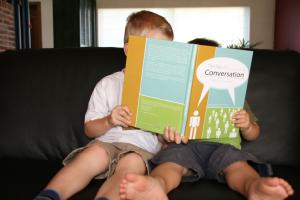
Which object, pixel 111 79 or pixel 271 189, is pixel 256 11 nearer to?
pixel 111 79

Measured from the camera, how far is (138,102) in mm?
1107

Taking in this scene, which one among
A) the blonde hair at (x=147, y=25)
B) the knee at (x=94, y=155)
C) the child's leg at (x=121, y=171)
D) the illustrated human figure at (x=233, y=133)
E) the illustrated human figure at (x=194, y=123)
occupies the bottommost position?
the child's leg at (x=121, y=171)

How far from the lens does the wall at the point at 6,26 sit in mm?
4203

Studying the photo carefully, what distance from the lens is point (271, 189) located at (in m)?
0.86

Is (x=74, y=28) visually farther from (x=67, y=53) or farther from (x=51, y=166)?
(x=51, y=166)

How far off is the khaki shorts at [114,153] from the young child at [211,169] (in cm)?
4

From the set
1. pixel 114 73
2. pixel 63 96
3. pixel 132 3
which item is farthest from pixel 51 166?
pixel 132 3

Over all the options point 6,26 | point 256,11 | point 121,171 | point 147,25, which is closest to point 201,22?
point 256,11

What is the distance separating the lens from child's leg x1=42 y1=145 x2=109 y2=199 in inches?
38.4

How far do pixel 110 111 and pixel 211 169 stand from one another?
392 millimetres

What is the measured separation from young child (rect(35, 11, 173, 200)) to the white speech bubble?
0.24 metres

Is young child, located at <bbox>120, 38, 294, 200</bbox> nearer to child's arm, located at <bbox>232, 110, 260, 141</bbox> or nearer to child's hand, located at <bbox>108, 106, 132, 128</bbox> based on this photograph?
child's arm, located at <bbox>232, 110, 260, 141</bbox>

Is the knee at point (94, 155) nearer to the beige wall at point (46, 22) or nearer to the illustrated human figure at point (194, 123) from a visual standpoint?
the illustrated human figure at point (194, 123)

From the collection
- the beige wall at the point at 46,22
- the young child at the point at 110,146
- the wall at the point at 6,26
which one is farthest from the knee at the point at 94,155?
the beige wall at the point at 46,22
